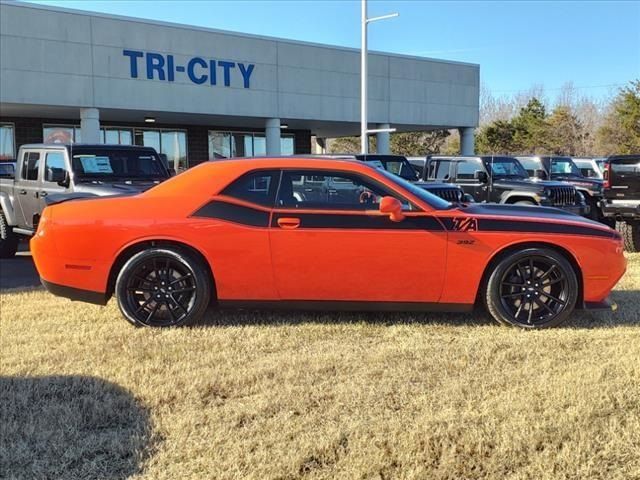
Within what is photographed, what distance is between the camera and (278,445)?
3396 mm

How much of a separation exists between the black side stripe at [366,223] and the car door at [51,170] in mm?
5436

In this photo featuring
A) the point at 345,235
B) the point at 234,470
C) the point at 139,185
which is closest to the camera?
the point at 234,470

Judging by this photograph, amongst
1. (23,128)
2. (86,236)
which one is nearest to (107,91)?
(23,128)

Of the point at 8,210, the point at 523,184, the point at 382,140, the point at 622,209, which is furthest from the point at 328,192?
the point at 382,140

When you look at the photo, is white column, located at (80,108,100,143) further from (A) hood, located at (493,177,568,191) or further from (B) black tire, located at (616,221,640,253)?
(B) black tire, located at (616,221,640,253)

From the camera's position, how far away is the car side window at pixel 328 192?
18.1 ft

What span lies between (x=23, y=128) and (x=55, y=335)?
20.2 m

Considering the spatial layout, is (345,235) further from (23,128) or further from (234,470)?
(23,128)

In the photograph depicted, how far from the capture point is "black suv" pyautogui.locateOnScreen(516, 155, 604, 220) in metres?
15.4

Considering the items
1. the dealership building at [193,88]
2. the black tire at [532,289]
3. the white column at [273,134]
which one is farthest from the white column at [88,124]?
the black tire at [532,289]

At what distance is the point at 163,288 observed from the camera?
566 centimetres

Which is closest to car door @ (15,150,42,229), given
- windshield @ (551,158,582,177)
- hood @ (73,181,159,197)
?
hood @ (73,181,159,197)

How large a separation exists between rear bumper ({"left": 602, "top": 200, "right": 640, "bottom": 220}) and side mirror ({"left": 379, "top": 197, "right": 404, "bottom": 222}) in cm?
661

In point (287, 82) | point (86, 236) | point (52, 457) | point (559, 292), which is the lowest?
point (52, 457)
